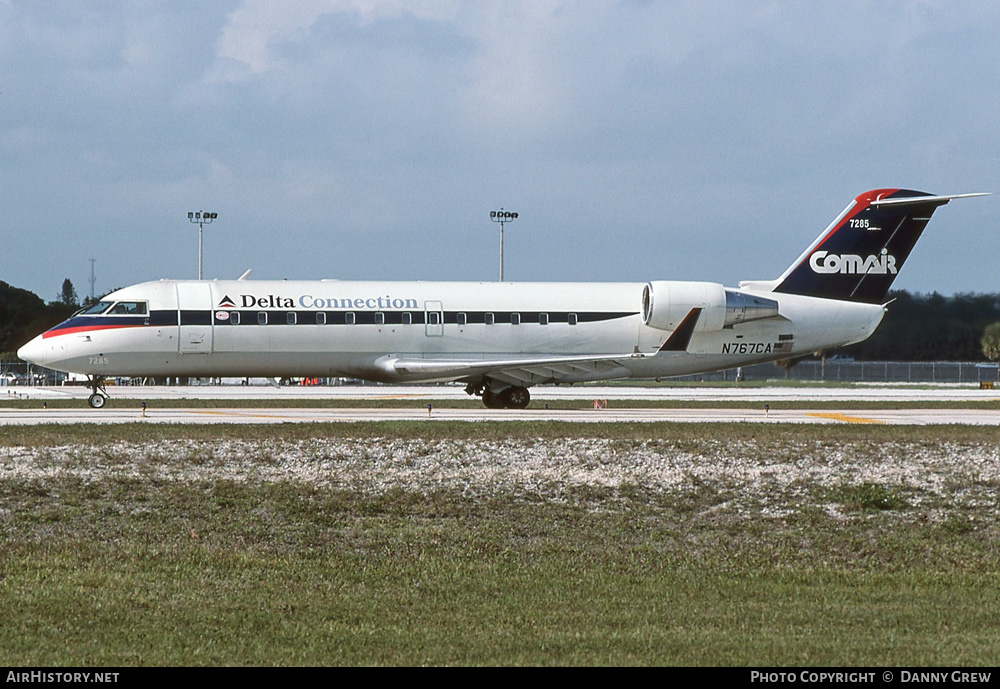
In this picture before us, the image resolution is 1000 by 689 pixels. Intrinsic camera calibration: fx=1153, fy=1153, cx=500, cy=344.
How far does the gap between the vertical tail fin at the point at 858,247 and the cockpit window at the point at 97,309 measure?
2108cm

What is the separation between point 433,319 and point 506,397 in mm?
3653

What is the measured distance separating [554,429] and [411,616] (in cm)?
1406

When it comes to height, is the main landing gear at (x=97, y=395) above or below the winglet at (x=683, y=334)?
below

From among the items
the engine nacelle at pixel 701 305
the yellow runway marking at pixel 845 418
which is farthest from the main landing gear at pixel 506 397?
the yellow runway marking at pixel 845 418

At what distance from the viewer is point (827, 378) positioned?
90312mm

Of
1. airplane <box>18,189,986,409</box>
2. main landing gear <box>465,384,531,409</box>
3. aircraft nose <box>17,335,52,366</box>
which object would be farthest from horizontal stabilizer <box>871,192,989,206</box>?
aircraft nose <box>17,335,52,366</box>

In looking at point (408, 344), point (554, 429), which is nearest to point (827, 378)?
point (408, 344)

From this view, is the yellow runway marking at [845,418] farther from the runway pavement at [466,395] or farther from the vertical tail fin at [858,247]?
the runway pavement at [466,395]

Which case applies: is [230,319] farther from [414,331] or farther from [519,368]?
[519,368]

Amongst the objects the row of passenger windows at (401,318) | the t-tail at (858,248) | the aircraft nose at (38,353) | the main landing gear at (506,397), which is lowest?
the main landing gear at (506,397)

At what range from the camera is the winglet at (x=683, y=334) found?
35.5 meters

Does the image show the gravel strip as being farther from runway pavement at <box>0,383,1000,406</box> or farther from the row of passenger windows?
runway pavement at <box>0,383,1000,406</box>

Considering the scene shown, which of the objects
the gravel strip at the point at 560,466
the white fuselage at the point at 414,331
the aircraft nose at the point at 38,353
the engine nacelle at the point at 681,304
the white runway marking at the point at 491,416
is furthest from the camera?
the engine nacelle at the point at 681,304
